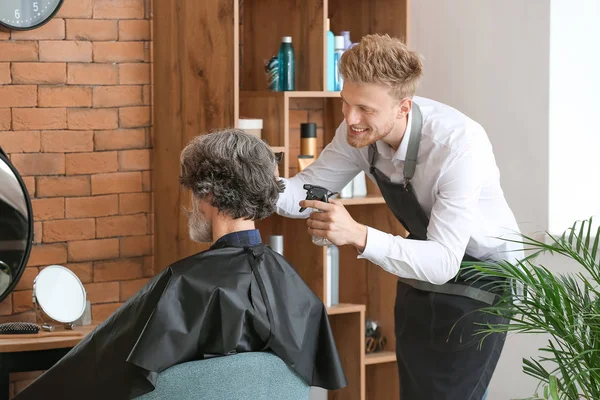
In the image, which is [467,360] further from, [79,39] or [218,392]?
[79,39]

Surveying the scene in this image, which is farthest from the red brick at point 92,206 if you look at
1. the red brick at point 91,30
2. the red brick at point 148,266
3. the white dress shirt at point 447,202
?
the white dress shirt at point 447,202

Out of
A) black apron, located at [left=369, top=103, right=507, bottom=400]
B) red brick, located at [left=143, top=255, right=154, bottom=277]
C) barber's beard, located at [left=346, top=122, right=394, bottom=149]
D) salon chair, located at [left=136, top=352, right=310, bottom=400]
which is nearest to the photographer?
salon chair, located at [left=136, top=352, right=310, bottom=400]

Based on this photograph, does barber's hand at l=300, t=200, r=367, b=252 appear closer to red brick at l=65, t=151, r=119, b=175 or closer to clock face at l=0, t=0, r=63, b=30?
red brick at l=65, t=151, r=119, b=175

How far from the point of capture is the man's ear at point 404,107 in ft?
7.49

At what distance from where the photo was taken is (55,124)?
9.87 ft

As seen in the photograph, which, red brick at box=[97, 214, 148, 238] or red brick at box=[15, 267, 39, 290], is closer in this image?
red brick at box=[15, 267, 39, 290]

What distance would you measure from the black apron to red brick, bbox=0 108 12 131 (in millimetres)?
1295

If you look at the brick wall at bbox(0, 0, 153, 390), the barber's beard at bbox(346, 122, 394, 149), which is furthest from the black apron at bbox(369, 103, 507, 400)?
the brick wall at bbox(0, 0, 153, 390)

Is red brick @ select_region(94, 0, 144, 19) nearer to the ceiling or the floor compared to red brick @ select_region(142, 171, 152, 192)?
nearer to the ceiling

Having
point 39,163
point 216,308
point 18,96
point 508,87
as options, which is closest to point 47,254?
point 39,163

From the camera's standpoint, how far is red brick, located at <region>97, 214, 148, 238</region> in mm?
3137

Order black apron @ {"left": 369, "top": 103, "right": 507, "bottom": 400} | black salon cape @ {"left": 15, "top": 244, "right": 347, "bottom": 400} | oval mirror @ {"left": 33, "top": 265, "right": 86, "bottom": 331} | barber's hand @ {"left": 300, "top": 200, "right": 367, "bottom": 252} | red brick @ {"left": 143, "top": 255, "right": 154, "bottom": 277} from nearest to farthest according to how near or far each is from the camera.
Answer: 1. black salon cape @ {"left": 15, "top": 244, "right": 347, "bottom": 400}
2. barber's hand @ {"left": 300, "top": 200, "right": 367, "bottom": 252}
3. black apron @ {"left": 369, "top": 103, "right": 507, "bottom": 400}
4. oval mirror @ {"left": 33, "top": 265, "right": 86, "bottom": 331}
5. red brick @ {"left": 143, "top": 255, "right": 154, "bottom": 277}

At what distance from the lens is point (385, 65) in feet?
7.23

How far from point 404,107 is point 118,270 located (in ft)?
4.66
